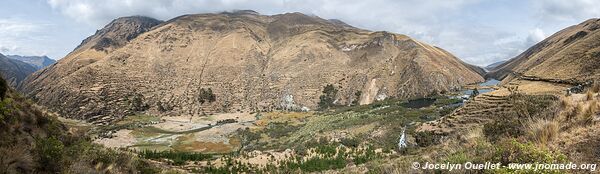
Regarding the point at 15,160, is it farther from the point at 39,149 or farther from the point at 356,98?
the point at 356,98

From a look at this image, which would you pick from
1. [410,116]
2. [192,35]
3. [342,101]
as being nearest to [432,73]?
[342,101]

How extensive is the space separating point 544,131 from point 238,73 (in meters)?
111

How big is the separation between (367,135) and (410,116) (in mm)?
10987

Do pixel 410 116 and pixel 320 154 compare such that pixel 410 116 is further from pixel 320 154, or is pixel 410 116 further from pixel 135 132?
pixel 135 132

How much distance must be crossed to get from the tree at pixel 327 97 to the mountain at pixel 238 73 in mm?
1726

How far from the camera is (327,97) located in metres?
97.3

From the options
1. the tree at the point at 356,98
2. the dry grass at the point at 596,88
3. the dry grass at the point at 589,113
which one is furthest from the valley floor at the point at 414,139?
the tree at the point at 356,98

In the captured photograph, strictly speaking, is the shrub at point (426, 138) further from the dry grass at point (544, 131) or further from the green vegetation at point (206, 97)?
the green vegetation at point (206, 97)

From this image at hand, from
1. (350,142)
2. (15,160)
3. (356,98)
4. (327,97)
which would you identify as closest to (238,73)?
(327,97)

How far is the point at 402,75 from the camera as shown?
10162 cm

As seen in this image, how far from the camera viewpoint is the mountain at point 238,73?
97.3 m

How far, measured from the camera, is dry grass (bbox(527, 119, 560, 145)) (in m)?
7.43

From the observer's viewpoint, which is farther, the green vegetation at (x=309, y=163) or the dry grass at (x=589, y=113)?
the green vegetation at (x=309, y=163)

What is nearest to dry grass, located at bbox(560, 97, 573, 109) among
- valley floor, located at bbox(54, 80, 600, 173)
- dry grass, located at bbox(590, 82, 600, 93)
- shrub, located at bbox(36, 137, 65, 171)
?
valley floor, located at bbox(54, 80, 600, 173)
